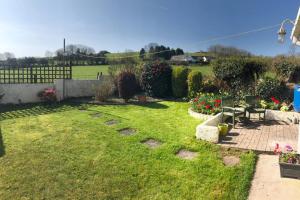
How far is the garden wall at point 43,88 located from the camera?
13.9 metres

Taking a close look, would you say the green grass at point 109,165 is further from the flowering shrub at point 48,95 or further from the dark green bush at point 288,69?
the dark green bush at point 288,69

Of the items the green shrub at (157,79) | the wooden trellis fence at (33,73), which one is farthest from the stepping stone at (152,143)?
the wooden trellis fence at (33,73)

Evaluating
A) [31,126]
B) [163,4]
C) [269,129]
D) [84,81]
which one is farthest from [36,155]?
[163,4]

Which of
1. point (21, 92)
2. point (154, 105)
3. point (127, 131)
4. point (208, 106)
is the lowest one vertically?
point (127, 131)

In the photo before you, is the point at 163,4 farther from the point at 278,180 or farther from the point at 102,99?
the point at 278,180

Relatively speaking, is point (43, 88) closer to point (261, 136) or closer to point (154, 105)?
point (154, 105)

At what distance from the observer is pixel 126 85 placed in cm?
1455

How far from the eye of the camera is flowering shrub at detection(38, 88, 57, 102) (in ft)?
46.4

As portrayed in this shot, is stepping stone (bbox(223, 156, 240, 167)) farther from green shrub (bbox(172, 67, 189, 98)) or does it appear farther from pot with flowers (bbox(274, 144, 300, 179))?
green shrub (bbox(172, 67, 189, 98))

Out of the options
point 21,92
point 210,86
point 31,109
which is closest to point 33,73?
point 21,92

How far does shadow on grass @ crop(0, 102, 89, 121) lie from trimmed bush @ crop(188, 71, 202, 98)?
5543mm

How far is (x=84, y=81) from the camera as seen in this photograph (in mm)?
16625

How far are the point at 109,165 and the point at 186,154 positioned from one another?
1884 millimetres

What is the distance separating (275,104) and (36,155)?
8692 mm
